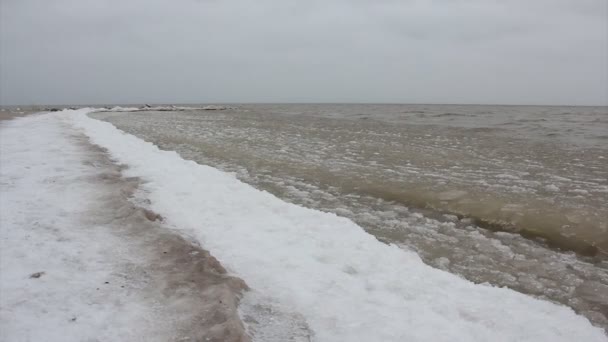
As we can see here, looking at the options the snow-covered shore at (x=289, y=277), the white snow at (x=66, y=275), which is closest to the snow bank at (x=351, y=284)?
the snow-covered shore at (x=289, y=277)

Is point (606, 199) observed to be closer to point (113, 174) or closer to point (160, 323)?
point (160, 323)

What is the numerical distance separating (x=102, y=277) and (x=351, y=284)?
8.28ft

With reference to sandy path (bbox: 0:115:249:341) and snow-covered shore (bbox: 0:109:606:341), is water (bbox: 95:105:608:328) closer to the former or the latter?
snow-covered shore (bbox: 0:109:606:341)

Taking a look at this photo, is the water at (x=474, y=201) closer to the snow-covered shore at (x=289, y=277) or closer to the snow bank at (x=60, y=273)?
the snow-covered shore at (x=289, y=277)

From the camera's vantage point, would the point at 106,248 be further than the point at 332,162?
No

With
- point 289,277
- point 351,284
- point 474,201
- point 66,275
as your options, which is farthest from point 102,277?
point 474,201

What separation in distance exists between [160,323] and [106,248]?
1.88 meters

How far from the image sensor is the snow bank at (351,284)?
3.24 metres

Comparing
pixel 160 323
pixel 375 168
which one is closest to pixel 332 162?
pixel 375 168

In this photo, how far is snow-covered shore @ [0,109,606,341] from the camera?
3189 millimetres

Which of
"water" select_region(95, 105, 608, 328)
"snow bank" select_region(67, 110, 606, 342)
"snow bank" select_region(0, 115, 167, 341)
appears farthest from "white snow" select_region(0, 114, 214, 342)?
A: "water" select_region(95, 105, 608, 328)

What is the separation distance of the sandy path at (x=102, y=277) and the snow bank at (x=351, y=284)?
467 millimetres

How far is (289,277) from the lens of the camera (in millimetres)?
4012

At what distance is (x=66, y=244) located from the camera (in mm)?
4555
